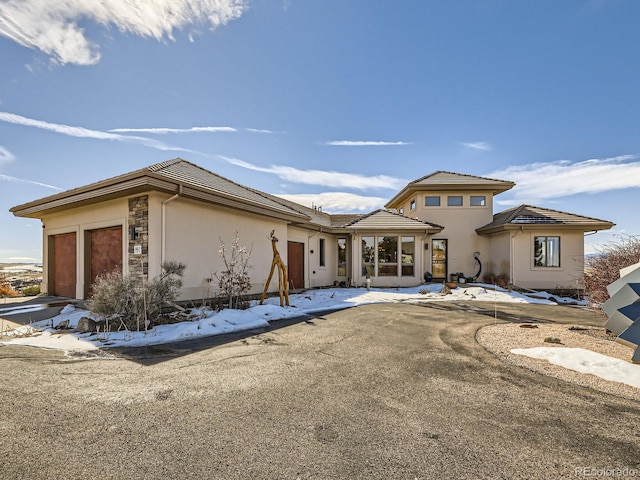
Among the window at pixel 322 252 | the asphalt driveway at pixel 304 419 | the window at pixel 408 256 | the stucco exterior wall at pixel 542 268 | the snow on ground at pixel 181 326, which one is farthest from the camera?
the window at pixel 322 252

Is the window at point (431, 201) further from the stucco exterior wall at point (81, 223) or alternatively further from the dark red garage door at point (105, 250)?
the dark red garage door at point (105, 250)

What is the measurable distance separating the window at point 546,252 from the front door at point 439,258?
4.33 m

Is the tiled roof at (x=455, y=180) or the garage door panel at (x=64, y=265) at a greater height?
the tiled roof at (x=455, y=180)

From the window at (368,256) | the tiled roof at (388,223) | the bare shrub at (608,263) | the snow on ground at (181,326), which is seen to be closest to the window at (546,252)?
the snow on ground at (181,326)

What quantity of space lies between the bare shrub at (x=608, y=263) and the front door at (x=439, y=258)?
1043cm

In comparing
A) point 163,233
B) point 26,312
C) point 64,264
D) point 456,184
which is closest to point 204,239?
point 163,233

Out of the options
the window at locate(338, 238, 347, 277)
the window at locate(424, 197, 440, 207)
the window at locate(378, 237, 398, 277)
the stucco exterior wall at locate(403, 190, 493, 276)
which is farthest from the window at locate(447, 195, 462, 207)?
the window at locate(338, 238, 347, 277)

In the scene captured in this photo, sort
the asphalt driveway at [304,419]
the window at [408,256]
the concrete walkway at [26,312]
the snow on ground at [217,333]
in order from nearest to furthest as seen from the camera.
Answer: the asphalt driveway at [304,419], the snow on ground at [217,333], the concrete walkway at [26,312], the window at [408,256]

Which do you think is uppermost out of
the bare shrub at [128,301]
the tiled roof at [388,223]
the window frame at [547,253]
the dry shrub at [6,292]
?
the tiled roof at [388,223]

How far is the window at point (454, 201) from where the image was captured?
1803 cm

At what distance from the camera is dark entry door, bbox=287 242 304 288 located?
14.6 m

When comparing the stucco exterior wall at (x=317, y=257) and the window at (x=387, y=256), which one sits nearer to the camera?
the stucco exterior wall at (x=317, y=257)

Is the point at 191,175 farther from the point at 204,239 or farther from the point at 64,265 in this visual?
the point at 64,265

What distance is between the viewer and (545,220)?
1530 centimetres
